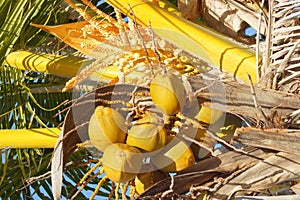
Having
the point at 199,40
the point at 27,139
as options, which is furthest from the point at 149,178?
the point at 27,139

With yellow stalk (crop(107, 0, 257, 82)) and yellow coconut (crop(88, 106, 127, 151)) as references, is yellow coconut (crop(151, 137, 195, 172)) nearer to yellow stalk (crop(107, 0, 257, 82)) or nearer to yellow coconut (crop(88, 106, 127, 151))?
yellow coconut (crop(88, 106, 127, 151))

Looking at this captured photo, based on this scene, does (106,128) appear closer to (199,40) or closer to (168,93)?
(168,93)

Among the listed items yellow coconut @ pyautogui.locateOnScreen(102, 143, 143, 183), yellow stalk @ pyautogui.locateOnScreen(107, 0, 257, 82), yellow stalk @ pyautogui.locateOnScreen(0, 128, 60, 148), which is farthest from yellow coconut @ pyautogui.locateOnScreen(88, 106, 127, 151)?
yellow stalk @ pyautogui.locateOnScreen(0, 128, 60, 148)

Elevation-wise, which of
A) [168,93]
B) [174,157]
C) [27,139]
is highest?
[168,93]

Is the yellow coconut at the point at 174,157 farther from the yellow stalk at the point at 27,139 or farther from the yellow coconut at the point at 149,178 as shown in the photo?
the yellow stalk at the point at 27,139

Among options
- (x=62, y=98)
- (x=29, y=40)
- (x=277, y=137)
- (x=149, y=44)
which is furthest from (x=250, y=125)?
(x=62, y=98)

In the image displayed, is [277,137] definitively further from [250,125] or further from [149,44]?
[149,44]
